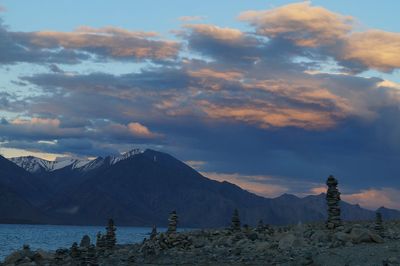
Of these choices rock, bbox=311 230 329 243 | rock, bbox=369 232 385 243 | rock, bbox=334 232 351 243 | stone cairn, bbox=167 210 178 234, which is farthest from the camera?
stone cairn, bbox=167 210 178 234

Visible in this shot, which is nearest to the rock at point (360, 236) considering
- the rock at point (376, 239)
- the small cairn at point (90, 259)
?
the rock at point (376, 239)

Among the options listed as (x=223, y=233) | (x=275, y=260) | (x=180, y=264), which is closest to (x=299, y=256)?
(x=275, y=260)

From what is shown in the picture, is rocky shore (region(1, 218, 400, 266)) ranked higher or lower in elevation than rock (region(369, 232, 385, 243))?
lower

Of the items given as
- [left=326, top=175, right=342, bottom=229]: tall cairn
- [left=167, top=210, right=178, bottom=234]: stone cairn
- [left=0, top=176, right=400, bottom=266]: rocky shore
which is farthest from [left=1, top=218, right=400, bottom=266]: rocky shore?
[left=326, top=175, right=342, bottom=229]: tall cairn

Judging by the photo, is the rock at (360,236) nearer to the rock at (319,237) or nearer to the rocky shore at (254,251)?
the rocky shore at (254,251)

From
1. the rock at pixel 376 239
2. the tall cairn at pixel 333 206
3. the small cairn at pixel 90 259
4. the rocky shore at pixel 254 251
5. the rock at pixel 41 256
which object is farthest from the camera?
the rock at pixel 41 256

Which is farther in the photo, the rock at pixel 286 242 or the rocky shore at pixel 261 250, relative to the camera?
the rock at pixel 286 242

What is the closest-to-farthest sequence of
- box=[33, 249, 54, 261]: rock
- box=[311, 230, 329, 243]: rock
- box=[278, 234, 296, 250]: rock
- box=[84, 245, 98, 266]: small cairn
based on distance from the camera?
box=[278, 234, 296, 250]: rock < box=[311, 230, 329, 243]: rock < box=[84, 245, 98, 266]: small cairn < box=[33, 249, 54, 261]: rock

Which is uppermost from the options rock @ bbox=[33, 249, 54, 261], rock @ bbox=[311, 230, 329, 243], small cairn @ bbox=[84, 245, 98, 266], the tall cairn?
the tall cairn

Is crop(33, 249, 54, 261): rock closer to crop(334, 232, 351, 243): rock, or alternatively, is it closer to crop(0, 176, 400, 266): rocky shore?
crop(0, 176, 400, 266): rocky shore

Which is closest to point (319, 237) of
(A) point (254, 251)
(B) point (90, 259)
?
(A) point (254, 251)

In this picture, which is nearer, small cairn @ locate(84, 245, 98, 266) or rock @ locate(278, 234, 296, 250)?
rock @ locate(278, 234, 296, 250)

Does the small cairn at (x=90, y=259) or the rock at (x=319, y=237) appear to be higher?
the rock at (x=319, y=237)

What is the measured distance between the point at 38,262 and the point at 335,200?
23.4 meters
